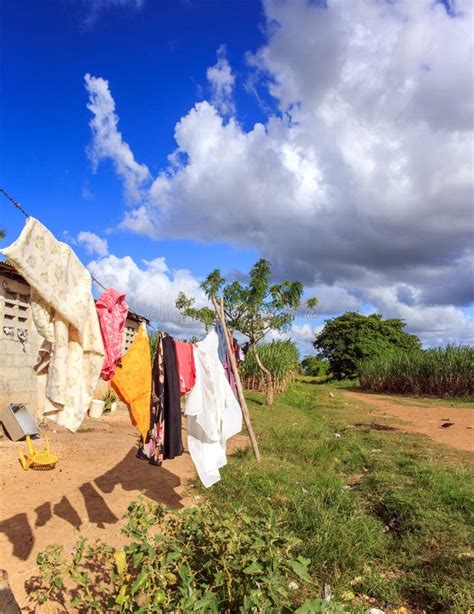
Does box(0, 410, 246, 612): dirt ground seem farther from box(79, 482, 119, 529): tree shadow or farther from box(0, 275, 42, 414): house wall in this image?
box(0, 275, 42, 414): house wall

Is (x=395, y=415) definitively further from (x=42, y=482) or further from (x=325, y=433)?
(x=42, y=482)

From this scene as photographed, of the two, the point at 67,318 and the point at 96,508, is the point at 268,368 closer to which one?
the point at 96,508

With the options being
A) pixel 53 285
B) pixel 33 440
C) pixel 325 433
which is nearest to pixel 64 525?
pixel 53 285

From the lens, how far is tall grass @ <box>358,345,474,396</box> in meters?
21.1

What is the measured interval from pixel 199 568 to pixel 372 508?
3258 mm

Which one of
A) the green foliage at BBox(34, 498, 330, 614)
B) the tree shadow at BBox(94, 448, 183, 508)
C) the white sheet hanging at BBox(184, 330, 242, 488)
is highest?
the white sheet hanging at BBox(184, 330, 242, 488)

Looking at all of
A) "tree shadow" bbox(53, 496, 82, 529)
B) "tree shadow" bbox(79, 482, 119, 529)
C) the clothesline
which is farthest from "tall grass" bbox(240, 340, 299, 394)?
the clothesline

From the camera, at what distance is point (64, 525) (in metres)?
4.42

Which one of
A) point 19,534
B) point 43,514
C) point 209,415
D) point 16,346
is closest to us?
point 19,534

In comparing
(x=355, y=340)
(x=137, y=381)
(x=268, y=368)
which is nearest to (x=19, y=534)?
(x=137, y=381)

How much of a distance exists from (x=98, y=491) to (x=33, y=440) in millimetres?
3077

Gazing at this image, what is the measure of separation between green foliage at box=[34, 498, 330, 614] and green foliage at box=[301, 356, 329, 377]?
38.2 meters

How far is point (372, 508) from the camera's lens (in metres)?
5.32

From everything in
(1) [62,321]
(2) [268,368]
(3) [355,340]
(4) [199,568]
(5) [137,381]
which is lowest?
(4) [199,568]
